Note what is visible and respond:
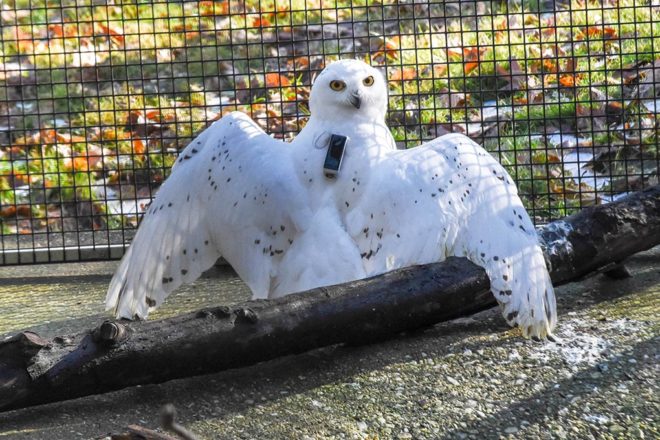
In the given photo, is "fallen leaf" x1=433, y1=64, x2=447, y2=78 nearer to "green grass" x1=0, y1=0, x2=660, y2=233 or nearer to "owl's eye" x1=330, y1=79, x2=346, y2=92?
"green grass" x1=0, y1=0, x2=660, y2=233

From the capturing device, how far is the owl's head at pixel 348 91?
4.41 metres

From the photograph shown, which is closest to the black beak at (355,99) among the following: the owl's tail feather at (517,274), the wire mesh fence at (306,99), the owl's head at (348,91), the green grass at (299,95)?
the owl's head at (348,91)

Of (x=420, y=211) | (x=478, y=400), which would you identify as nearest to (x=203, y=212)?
(x=420, y=211)

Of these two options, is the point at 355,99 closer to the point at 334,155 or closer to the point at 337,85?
the point at 337,85

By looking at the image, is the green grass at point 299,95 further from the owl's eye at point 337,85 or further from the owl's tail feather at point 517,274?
the owl's tail feather at point 517,274

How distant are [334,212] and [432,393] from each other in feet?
3.08

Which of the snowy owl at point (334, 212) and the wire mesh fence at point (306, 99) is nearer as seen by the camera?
the snowy owl at point (334, 212)

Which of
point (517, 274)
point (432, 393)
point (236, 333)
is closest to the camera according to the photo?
point (236, 333)

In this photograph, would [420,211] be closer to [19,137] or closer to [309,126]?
[309,126]

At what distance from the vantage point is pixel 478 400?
347cm

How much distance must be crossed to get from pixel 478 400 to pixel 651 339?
89 cm

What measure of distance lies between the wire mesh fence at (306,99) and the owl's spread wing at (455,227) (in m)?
1.54

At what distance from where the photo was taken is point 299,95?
722 centimetres

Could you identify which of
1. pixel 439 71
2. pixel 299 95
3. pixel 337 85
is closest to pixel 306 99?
pixel 299 95
